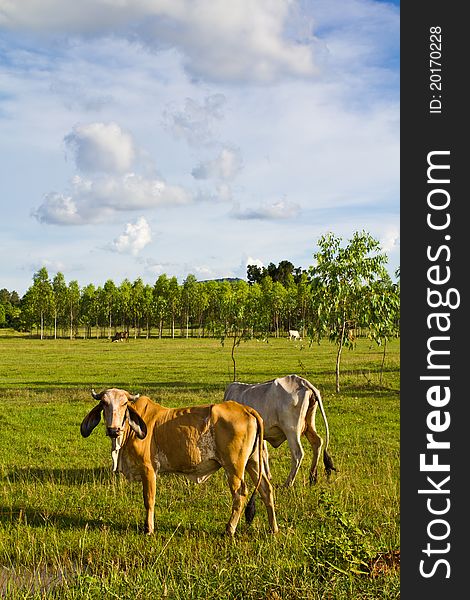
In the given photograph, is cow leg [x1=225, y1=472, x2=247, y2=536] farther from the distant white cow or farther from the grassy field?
the distant white cow

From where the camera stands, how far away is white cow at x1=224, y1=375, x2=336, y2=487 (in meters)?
10.9

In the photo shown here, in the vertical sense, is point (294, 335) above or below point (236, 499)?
above

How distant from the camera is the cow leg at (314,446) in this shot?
1069 centimetres

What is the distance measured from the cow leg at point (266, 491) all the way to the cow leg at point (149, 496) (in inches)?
51.6

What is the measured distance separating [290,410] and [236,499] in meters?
3.26

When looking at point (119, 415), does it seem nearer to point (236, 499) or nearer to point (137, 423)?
point (137, 423)

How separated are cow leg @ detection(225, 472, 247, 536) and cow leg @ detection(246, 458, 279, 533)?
386 mm

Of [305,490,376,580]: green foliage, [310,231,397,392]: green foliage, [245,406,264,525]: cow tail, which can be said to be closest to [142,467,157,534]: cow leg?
[245,406,264,525]: cow tail

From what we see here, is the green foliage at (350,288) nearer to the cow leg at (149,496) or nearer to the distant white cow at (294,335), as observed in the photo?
the cow leg at (149,496)

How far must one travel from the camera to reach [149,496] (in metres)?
8.16

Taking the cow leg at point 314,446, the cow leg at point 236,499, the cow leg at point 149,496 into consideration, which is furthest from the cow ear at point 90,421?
the cow leg at point 314,446

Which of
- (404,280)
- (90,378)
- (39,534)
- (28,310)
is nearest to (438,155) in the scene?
(404,280)

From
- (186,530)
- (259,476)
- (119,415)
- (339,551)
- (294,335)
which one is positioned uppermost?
(119,415)

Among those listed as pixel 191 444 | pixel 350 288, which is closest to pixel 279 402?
pixel 191 444
